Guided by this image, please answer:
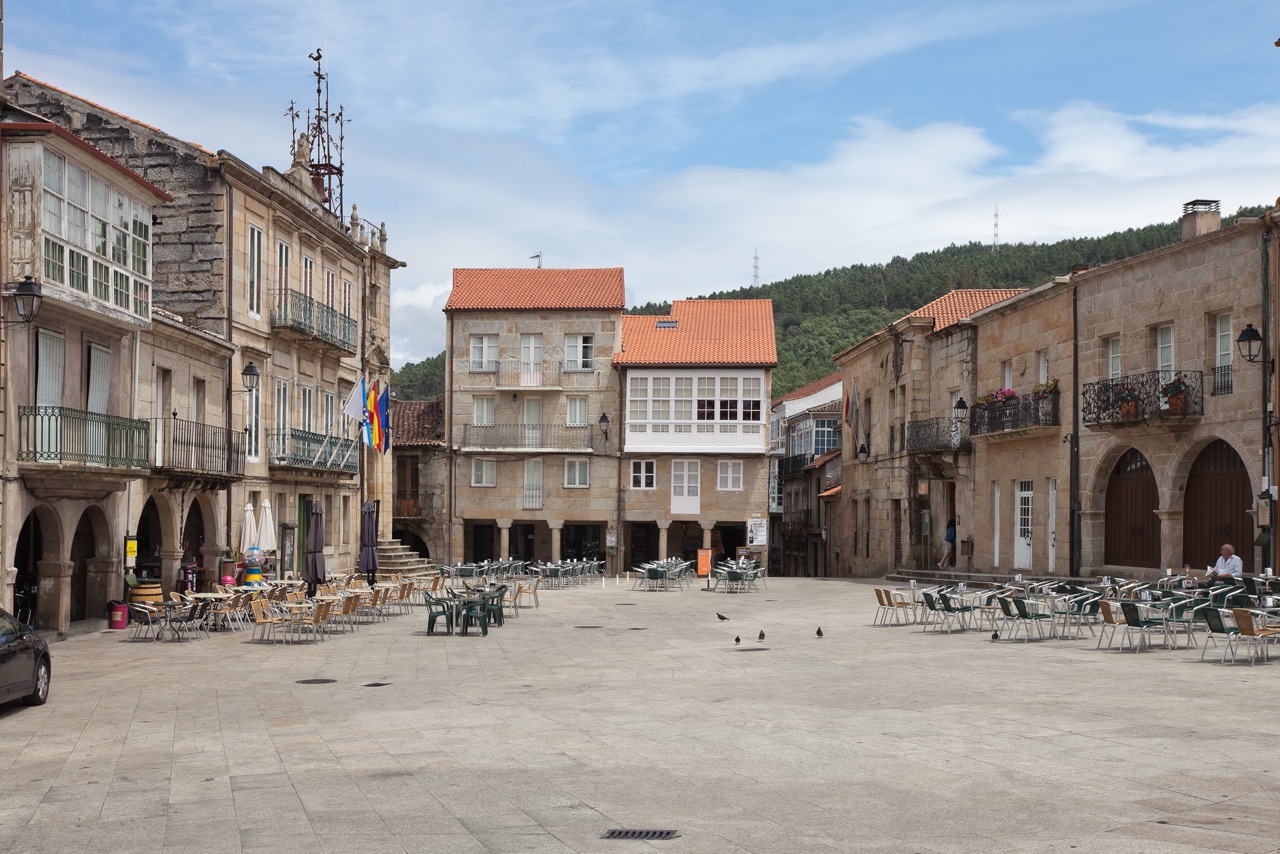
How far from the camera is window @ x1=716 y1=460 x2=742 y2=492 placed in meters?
47.5

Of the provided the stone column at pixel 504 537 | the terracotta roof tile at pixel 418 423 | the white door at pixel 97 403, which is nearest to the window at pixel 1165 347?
the white door at pixel 97 403

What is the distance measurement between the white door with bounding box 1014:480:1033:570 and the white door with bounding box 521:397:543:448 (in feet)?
62.3

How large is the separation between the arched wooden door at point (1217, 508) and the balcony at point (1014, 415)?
5.45 m

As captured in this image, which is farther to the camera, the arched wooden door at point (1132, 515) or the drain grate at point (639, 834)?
the arched wooden door at point (1132, 515)

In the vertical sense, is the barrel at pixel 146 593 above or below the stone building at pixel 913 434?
below

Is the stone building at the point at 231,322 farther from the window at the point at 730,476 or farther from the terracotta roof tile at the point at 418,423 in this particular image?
the window at the point at 730,476

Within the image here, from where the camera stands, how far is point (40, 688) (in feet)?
46.6

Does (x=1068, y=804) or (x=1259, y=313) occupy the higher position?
(x=1259, y=313)

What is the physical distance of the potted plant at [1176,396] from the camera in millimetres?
26281

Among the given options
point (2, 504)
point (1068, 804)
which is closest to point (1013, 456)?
point (2, 504)

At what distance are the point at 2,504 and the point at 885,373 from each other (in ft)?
106

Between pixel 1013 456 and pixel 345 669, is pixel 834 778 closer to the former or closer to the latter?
pixel 345 669

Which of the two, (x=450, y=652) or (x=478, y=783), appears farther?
(x=450, y=652)

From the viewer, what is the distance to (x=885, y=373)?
4581cm
